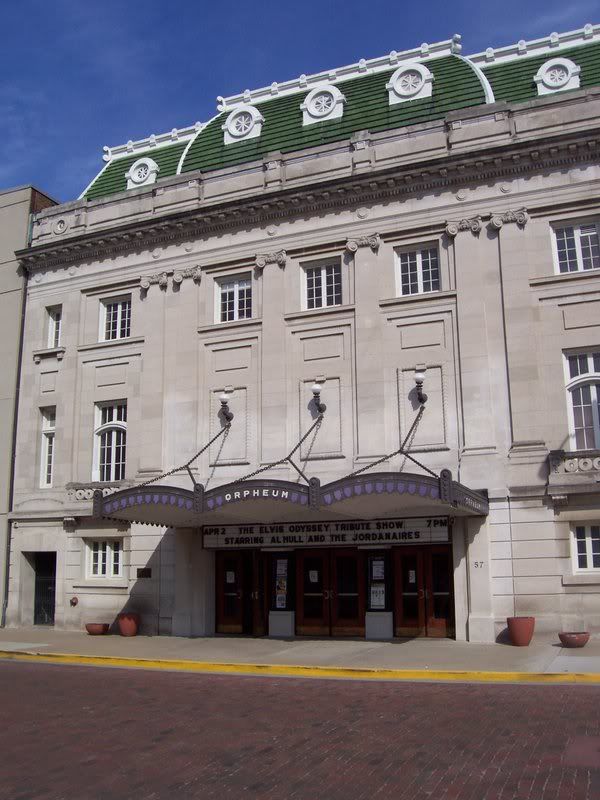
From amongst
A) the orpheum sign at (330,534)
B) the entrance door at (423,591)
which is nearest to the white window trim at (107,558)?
the orpheum sign at (330,534)

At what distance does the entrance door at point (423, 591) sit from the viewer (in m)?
22.3

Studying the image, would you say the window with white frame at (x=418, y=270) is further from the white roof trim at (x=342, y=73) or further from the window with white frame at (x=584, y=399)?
the white roof trim at (x=342, y=73)

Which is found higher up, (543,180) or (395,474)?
(543,180)

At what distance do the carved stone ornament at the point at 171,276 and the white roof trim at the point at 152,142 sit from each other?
753cm

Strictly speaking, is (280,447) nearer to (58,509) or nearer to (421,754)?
(58,509)

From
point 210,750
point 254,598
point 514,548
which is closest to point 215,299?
point 254,598

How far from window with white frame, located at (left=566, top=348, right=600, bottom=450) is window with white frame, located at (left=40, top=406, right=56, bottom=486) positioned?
1761 cm

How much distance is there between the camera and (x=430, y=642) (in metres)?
21.2

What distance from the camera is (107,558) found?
26.9 meters

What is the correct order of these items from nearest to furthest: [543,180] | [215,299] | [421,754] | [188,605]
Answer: [421,754], [543,180], [188,605], [215,299]

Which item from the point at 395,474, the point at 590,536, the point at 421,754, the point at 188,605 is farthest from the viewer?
the point at 188,605

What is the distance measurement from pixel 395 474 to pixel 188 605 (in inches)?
365

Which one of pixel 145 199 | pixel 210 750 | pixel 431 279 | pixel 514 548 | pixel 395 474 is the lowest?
pixel 210 750

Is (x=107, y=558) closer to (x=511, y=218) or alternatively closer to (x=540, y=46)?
(x=511, y=218)
